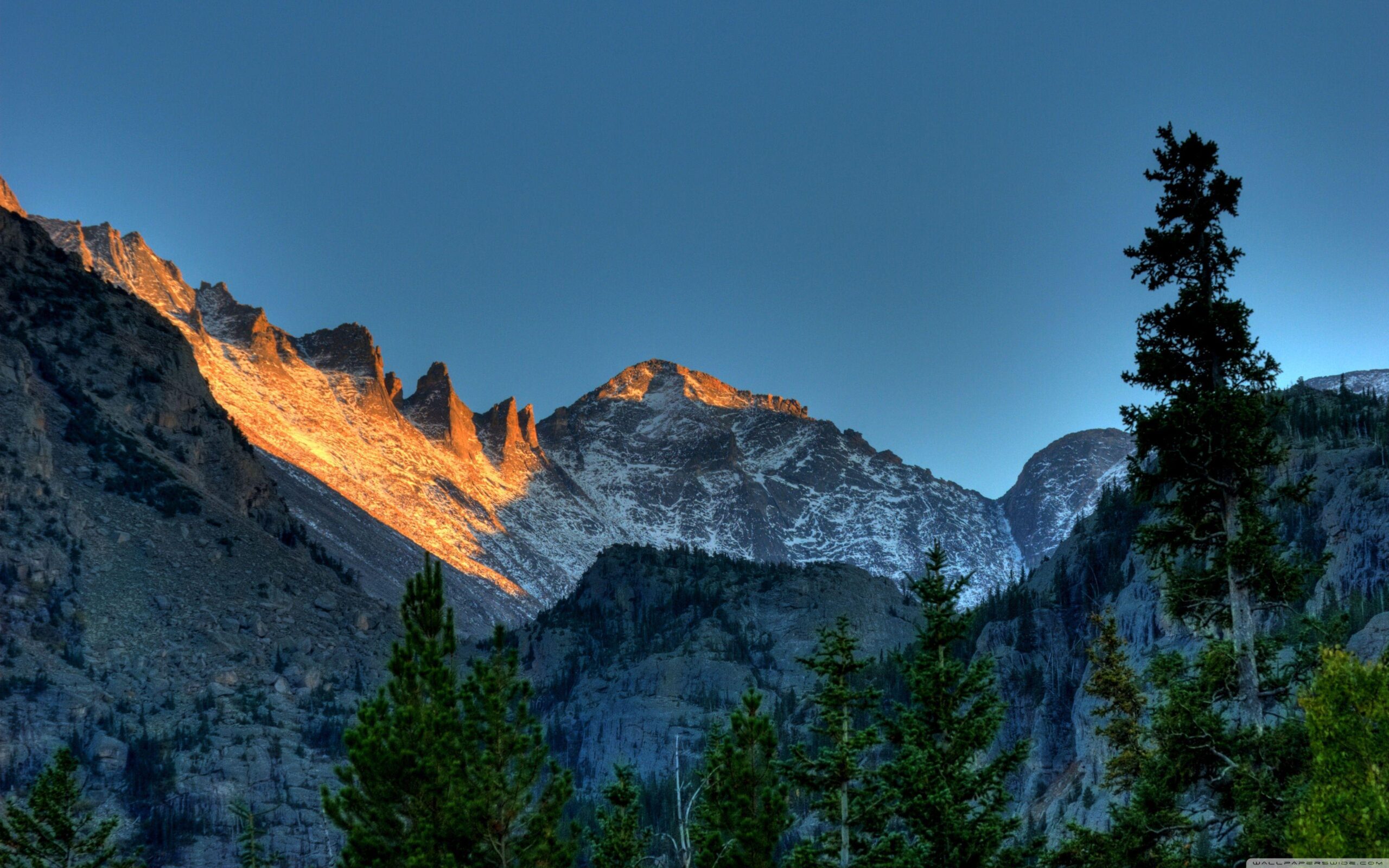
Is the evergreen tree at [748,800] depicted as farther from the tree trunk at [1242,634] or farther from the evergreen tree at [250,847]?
the evergreen tree at [250,847]

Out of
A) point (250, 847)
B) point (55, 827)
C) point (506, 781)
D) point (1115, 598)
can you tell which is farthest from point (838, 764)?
point (1115, 598)

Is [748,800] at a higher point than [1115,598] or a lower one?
lower

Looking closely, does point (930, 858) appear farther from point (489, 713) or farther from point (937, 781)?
point (489, 713)

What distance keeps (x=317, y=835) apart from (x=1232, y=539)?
552ft

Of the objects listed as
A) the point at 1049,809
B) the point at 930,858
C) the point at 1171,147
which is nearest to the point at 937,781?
the point at 930,858

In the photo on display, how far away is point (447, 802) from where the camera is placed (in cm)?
2941

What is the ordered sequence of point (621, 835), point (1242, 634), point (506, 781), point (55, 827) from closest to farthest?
1. point (1242, 634)
2. point (506, 781)
3. point (621, 835)
4. point (55, 827)

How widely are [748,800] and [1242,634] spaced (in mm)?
16202

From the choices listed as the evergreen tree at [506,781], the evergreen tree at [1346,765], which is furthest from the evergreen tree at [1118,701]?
the evergreen tree at [506,781]

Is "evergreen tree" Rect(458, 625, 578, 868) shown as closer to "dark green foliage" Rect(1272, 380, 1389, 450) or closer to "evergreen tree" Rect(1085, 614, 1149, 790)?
"evergreen tree" Rect(1085, 614, 1149, 790)

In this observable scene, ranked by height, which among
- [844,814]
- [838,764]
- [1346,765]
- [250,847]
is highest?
[1346,765]

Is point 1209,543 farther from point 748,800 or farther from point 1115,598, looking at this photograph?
point 1115,598

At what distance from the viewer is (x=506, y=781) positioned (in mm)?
30906

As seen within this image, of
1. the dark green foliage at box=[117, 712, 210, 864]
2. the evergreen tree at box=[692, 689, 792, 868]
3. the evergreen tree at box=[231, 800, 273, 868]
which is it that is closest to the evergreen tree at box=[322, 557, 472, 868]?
the evergreen tree at box=[692, 689, 792, 868]
